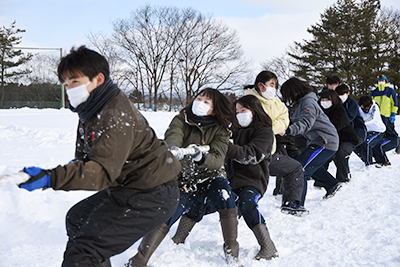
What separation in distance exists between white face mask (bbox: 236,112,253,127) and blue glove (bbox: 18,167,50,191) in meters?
2.39

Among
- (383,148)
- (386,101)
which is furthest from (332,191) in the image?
(386,101)

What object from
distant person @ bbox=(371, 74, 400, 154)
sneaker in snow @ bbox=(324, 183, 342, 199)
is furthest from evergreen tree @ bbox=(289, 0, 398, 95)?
sneaker in snow @ bbox=(324, 183, 342, 199)

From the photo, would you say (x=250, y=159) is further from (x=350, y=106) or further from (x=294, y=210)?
(x=350, y=106)

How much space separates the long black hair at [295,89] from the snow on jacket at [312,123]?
0.07 m

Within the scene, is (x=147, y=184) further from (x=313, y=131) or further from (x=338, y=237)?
(x=313, y=131)

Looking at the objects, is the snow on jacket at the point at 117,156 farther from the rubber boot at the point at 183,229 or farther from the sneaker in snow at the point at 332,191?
the sneaker in snow at the point at 332,191

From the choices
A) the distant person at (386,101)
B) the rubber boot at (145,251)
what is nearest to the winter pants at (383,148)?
the distant person at (386,101)

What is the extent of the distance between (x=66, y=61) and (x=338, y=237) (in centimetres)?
310

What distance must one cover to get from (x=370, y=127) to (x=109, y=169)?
7458 mm

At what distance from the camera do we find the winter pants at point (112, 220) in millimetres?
2039

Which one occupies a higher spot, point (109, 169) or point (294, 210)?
point (109, 169)

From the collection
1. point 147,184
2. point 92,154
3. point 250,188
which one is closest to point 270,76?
point 250,188

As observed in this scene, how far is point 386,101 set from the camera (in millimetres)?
9727

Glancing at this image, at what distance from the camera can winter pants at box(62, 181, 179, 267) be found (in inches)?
80.3
